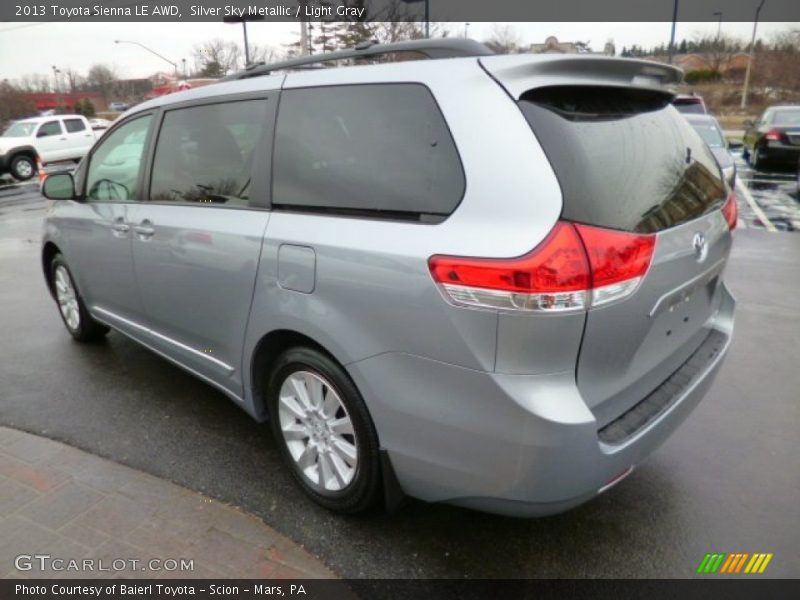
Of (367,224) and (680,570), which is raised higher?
(367,224)

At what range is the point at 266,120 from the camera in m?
2.70

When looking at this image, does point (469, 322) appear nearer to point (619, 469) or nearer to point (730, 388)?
point (619, 469)

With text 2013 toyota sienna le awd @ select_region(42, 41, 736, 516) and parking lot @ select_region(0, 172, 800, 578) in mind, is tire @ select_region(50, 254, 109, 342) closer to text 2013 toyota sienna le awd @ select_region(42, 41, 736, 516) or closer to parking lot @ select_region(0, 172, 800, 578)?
parking lot @ select_region(0, 172, 800, 578)

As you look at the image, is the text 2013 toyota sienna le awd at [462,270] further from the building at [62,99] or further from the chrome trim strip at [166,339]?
the building at [62,99]

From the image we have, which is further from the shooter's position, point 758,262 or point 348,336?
point 758,262

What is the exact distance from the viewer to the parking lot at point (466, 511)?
2.37m

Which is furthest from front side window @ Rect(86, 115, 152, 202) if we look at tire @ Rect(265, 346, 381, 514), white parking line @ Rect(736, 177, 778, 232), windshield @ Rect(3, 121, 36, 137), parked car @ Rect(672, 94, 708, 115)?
windshield @ Rect(3, 121, 36, 137)

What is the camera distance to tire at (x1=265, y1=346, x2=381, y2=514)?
2328 millimetres

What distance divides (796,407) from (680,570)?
68.8 inches

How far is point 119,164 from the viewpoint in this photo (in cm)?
385

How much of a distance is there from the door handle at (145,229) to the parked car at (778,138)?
14.6 meters

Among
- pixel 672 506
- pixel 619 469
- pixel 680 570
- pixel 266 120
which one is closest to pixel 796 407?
pixel 672 506

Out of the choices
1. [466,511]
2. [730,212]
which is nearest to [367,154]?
[466,511]

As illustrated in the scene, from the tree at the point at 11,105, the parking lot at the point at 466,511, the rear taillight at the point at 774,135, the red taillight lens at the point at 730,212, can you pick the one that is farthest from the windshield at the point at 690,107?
Answer: the tree at the point at 11,105
